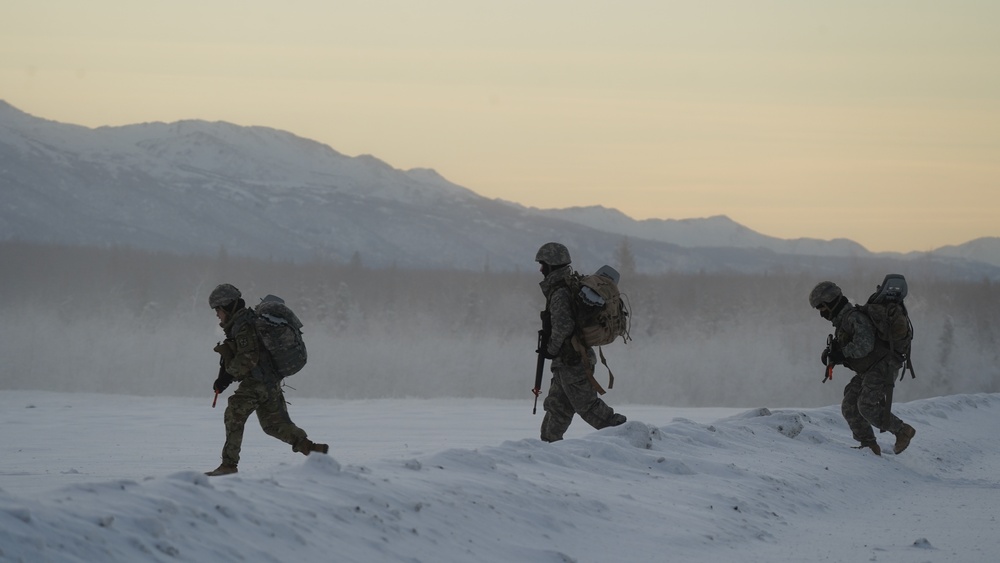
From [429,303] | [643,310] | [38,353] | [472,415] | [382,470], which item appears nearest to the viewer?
[382,470]

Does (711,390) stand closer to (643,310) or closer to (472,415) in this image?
(643,310)

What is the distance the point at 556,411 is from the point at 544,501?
10.8 feet

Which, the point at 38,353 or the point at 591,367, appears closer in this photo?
the point at 591,367

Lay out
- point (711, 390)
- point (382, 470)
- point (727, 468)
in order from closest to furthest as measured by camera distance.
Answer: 1. point (382, 470)
2. point (727, 468)
3. point (711, 390)

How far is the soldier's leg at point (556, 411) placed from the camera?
450 inches

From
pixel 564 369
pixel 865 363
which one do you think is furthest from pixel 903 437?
pixel 564 369

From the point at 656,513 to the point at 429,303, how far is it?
112 m

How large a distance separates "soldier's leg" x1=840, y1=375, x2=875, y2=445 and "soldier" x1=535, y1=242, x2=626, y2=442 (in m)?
3.54

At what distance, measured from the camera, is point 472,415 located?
90.5 ft

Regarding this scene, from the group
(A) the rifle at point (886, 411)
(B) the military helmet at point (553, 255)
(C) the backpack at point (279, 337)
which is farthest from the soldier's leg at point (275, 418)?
(A) the rifle at point (886, 411)

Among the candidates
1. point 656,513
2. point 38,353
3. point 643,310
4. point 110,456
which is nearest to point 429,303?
point 643,310

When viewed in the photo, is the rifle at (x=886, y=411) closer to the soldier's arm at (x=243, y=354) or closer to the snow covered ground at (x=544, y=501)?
the snow covered ground at (x=544, y=501)

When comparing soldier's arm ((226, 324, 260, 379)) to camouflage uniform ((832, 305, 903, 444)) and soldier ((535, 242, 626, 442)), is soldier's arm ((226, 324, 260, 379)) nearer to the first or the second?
soldier ((535, 242, 626, 442))

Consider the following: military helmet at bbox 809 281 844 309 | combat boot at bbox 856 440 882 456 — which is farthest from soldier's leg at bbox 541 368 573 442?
combat boot at bbox 856 440 882 456
